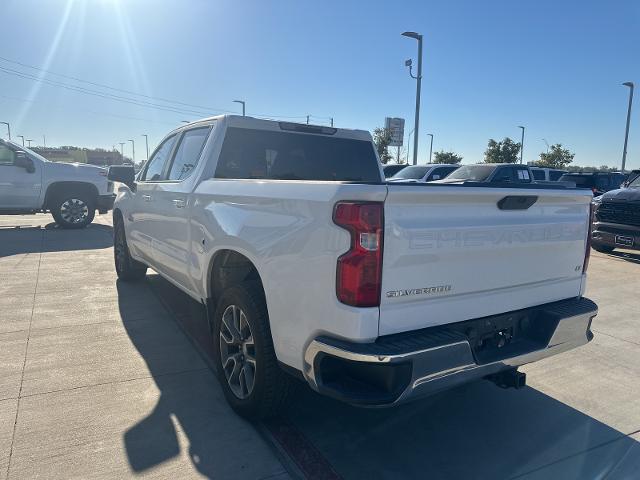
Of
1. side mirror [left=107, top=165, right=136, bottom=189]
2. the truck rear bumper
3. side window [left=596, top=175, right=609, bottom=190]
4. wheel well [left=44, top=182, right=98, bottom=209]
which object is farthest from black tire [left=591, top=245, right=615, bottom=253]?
wheel well [left=44, top=182, right=98, bottom=209]

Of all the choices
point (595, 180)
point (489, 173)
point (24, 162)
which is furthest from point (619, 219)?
point (24, 162)

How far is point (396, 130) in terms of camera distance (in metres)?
31.3

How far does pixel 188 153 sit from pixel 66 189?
352 inches

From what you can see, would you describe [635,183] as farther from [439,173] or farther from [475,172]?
[439,173]

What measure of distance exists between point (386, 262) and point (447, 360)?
0.57 metres

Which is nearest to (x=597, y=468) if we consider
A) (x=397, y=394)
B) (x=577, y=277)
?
(x=577, y=277)

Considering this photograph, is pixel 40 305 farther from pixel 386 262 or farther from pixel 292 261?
pixel 386 262

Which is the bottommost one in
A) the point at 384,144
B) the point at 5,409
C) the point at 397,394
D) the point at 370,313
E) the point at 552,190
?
the point at 5,409

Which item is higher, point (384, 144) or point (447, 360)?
point (384, 144)

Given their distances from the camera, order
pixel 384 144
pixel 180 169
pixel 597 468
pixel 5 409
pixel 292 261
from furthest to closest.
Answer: pixel 384 144 → pixel 180 169 → pixel 5 409 → pixel 597 468 → pixel 292 261

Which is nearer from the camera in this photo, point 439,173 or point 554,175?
point 439,173

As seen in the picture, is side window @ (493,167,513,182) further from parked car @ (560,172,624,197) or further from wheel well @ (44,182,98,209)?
wheel well @ (44,182,98,209)

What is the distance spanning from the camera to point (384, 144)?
35.7 meters

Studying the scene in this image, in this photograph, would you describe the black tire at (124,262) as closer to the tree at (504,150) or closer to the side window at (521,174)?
the side window at (521,174)
